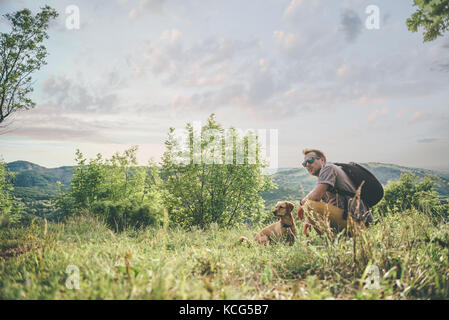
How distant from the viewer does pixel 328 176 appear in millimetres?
4172

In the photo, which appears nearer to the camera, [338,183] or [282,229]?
[338,183]

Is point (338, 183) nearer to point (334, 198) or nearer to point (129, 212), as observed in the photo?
point (334, 198)

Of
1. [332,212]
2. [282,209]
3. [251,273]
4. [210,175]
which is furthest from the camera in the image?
[210,175]

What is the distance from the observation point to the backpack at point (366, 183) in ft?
14.3

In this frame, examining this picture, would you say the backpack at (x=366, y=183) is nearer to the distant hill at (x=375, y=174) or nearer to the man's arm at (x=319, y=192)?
the man's arm at (x=319, y=192)

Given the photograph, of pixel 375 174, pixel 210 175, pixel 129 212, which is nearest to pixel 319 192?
pixel 375 174

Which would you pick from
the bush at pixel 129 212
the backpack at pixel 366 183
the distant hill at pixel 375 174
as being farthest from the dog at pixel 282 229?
the bush at pixel 129 212

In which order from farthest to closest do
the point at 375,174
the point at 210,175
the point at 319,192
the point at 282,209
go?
the point at 210,175 < the point at 375,174 < the point at 282,209 < the point at 319,192

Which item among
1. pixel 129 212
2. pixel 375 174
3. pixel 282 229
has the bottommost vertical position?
pixel 129 212

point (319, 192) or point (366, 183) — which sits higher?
point (366, 183)

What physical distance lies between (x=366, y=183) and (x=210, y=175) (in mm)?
13158

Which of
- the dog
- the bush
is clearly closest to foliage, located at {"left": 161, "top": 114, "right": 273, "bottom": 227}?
the bush
